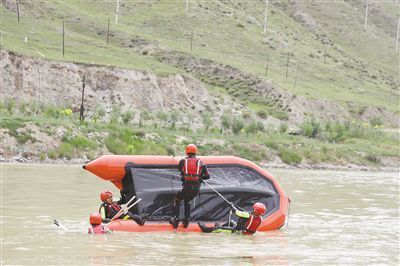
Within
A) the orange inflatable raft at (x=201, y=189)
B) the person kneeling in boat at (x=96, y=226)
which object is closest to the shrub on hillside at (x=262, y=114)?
the orange inflatable raft at (x=201, y=189)

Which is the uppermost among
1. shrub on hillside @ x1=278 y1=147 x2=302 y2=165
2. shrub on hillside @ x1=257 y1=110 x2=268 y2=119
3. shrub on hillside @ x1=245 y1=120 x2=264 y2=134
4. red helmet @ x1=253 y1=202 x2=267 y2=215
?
shrub on hillside @ x1=257 y1=110 x2=268 y2=119

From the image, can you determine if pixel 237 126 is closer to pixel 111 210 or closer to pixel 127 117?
pixel 127 117

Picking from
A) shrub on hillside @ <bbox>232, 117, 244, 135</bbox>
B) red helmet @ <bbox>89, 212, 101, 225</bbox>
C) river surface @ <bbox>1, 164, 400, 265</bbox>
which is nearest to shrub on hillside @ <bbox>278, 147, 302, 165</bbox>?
shrub on hillside @ <bbox>232, 117, 244, 135</bbox>

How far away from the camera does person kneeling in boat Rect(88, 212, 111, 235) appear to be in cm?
2016

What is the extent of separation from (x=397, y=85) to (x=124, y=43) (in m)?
38.7

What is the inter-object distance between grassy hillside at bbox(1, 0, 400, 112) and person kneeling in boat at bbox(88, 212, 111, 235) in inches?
1797

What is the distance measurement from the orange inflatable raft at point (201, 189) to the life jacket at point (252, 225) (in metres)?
1.04

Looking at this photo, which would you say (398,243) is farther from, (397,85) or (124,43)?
(397,85)

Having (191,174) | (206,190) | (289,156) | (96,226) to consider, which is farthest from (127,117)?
(96,226)

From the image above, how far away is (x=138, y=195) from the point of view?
2203cm

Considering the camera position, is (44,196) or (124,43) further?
(124,43)

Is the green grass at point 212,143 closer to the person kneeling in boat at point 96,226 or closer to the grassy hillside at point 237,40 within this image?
the grassy hillside at point 237,40

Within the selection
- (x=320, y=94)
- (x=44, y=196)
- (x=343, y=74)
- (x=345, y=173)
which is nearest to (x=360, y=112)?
(x=320, y=94)

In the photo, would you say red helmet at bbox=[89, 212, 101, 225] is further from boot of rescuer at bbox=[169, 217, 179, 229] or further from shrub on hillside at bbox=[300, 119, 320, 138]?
shrub on hillside at bbox=[300, 119, 320, 138]
